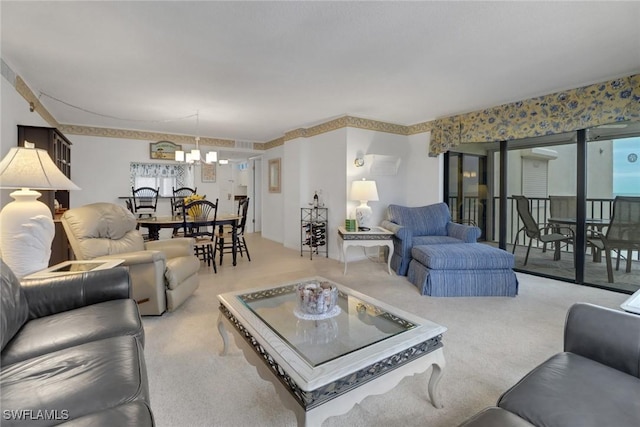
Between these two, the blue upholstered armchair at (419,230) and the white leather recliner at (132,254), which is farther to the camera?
the blue upholstered armchair at (419,230)

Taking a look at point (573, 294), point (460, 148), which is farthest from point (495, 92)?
point (573, 294)

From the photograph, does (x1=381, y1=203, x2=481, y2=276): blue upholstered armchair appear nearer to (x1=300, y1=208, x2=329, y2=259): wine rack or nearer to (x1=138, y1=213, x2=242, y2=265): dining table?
(x1=300, y1=208, x2=329, y2=259): wine rack

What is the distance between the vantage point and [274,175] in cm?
671

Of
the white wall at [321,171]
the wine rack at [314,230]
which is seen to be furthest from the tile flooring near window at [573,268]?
the wine rack at [314,230]

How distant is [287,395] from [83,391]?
68 cm

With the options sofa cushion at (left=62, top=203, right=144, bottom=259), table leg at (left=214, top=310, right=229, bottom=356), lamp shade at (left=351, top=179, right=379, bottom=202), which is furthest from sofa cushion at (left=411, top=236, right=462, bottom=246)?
sofa cushion at (left=62, top=203, right=144, bottom=259)

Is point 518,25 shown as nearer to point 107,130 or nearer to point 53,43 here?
point 53,43

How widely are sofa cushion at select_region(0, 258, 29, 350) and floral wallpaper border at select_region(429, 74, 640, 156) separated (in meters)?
5.02

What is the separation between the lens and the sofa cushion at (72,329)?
127 centimetres

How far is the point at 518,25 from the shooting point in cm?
222

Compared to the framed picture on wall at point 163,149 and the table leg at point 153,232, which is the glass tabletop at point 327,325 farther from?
the framed picture on wall at point 163,149

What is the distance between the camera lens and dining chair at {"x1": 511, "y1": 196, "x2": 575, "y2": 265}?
3887mm

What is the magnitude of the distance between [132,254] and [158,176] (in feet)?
13.4

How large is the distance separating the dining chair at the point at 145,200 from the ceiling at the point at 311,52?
70.1 inches
